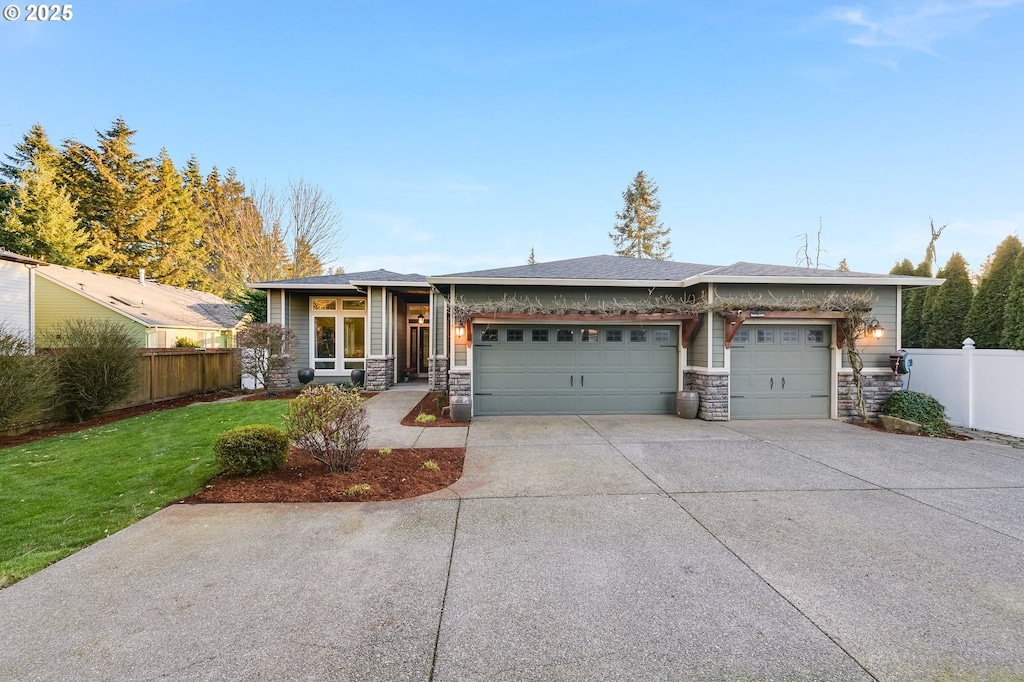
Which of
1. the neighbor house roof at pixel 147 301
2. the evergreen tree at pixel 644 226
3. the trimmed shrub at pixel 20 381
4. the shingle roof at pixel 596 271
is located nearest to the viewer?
the trimmed shrub at pixel 20 381

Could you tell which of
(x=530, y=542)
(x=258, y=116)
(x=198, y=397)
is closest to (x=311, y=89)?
(x=258, y=116)

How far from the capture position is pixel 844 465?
18.7 feet

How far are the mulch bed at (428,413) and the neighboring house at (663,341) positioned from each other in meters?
0.65

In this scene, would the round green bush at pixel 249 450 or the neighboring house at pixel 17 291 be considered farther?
the neighboring house at pixel 17 291

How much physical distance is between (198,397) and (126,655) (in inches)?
474

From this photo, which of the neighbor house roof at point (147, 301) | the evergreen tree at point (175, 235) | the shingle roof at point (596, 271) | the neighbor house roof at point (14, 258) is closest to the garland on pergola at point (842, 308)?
the shingle roof at point (596, 271)

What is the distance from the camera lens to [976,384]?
8.15 meters

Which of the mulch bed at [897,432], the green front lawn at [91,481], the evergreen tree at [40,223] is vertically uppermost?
the evergreen tree at [40,223]

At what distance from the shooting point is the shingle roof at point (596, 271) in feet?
30.9

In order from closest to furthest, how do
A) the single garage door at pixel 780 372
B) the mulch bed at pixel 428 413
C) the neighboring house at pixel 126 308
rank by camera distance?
1. the mulch bed at pixel 428 413
2. the single garage door at pixel 780 372
3. the neighboring house at pixel 126 308

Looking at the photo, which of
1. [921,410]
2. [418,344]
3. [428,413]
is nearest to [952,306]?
[921,410]

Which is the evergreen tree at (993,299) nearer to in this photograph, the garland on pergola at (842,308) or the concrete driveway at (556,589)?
the garland on pergola at (842,308)

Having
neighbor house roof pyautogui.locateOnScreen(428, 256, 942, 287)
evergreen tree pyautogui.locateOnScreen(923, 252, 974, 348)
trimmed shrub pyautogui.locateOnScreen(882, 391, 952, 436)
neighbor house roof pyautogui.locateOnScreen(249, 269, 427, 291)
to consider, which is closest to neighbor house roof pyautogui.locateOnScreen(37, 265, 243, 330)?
neighbor house roof pyautogui.locateOnScreen(249, 269, 427, 291)

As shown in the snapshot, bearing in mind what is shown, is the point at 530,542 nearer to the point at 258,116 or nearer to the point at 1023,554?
the point at 1023,554
